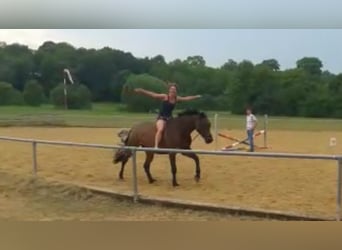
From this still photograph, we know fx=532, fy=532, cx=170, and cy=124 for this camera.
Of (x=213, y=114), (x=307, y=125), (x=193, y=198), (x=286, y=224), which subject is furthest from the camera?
(x=307, y=125)

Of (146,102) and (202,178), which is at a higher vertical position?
(146,102)

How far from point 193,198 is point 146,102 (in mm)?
3809

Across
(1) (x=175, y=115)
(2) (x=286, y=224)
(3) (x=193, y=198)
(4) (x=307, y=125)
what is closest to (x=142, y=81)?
(1) (x=175, y=115)

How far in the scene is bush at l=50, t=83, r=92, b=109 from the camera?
23.9 ft

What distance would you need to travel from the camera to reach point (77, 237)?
3576 millimetres

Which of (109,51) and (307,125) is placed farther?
(307,125)

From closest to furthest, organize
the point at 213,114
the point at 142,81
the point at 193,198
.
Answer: the point at 193,198 → the point at 142,81 → the point at 213,114

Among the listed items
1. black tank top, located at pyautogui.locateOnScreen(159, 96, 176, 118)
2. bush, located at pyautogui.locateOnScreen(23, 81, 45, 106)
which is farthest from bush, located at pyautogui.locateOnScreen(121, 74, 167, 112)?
bush, located at pyautogui.locateOnScreen(23, 81, 45, 106)

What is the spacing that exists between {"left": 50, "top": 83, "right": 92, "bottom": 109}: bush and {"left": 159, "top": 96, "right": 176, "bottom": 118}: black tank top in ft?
5.30

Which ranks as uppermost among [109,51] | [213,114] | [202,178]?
[109,51]

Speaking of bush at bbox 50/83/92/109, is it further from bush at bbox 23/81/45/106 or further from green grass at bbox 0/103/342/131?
green grass at bbox 0/103/342/131

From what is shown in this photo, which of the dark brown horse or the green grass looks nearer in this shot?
the dark brown horse

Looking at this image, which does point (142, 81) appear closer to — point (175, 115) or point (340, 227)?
point (175, 115)

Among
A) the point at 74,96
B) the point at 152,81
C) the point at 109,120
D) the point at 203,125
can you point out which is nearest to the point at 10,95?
the point at 74,96
